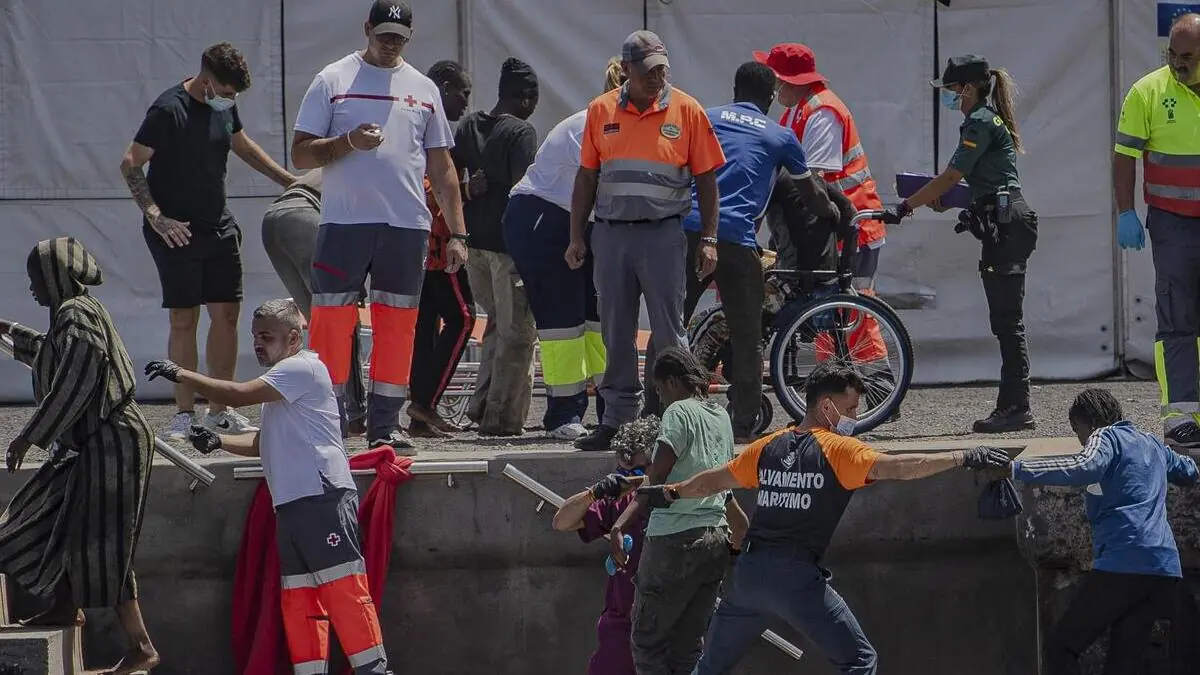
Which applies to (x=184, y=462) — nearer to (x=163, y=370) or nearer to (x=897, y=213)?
(x=163, y=370)

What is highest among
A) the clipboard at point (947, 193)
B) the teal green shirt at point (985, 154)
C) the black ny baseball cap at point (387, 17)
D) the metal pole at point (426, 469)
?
the black ny baseball cap at point (387, 17)

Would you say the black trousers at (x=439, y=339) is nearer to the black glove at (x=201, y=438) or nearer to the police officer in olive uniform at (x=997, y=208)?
the police officer in olive uniform at (x=997, y=208)

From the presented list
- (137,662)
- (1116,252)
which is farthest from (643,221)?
(1116,252)

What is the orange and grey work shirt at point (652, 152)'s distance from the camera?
27.2ft

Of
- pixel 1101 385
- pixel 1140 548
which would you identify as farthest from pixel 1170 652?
pixel 1101 385

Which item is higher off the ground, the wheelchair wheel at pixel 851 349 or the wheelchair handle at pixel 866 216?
the wheelchair handle at pixel 866 216

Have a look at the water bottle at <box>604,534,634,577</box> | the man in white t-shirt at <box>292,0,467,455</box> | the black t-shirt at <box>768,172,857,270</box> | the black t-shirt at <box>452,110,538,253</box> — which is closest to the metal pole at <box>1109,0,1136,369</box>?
the black t-shirt at <box>768,172,857,270</box>

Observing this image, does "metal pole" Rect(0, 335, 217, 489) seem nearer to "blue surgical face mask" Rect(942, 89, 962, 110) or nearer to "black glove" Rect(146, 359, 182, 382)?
"black glove" Rect(146, 359, 182, 382)

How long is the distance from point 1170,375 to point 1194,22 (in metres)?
1.57

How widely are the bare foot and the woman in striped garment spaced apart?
271mm

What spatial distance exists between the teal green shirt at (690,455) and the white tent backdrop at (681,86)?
478 cm

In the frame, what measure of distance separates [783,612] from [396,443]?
7.76 feet

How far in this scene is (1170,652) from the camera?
7688 millimetres

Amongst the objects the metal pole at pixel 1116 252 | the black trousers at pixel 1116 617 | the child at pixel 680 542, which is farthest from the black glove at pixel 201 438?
the metal pole at pixel 1116 252
